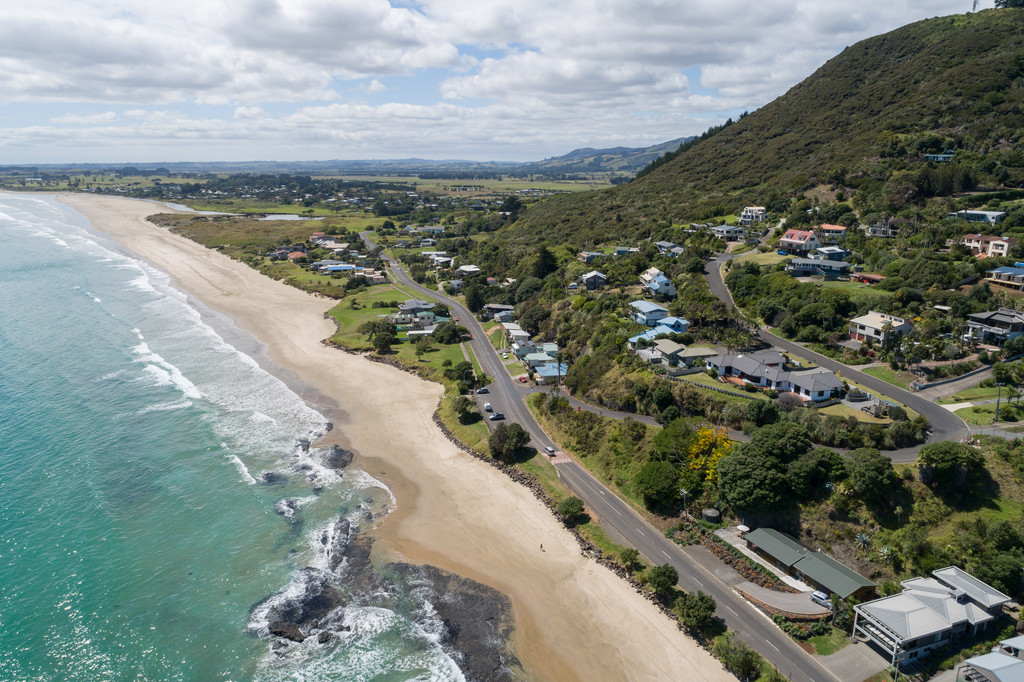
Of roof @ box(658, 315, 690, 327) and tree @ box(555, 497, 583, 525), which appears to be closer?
tree @ box(555, 497, 583, 525)

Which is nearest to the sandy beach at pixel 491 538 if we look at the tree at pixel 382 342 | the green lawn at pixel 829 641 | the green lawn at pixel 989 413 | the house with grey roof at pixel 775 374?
the tree at pixel 382 342

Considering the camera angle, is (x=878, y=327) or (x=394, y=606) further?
(x=878, y=327)

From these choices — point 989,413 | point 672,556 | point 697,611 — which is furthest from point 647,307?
point 697,611

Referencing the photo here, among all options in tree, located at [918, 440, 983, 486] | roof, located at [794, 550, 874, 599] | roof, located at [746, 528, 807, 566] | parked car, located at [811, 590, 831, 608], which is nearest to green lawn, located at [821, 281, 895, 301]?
tree, located at [918, 440, 983, 486]

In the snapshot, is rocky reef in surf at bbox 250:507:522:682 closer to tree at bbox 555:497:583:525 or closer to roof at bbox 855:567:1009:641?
tree at bbox 555:497:583:525

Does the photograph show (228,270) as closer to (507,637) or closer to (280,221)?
(280,221)

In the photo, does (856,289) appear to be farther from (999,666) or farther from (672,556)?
(999,666)
